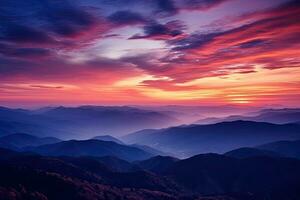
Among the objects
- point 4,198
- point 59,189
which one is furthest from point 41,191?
point 4,198

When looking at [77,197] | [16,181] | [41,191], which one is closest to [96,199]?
[77,197]

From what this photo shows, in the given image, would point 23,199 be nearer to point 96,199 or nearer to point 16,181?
point 16,181

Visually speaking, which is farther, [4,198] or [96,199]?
[96,199]

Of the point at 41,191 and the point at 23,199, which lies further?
the point at 41,191

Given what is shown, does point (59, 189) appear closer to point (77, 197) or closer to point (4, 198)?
point (77, 197)

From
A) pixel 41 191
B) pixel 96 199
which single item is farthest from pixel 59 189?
pixel 96 199

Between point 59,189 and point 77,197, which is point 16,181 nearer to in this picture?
point 59,189
